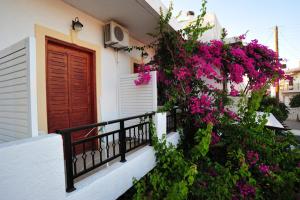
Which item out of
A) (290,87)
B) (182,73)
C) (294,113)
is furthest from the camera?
(290,87)

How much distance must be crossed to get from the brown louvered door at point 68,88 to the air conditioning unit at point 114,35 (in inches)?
26.2

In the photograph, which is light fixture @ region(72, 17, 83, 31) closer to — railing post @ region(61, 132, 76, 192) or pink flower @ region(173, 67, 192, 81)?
pink flower @ region(173, 67, 192, 81)

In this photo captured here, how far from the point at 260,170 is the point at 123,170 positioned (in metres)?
2.99

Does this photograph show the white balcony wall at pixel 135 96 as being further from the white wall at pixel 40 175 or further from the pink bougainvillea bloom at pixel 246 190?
the pink bougainvillea bloom at pixel 246 190

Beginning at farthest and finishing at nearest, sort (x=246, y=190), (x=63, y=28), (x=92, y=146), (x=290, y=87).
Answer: (x=290, y=87) < (x=63, y=28) < (x=246, y=190) < (x=92, y=146)

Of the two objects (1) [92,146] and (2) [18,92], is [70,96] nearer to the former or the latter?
(2) [18,92]

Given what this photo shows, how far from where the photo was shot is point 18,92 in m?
1.95

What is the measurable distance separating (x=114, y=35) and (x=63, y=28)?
1261 millimetres

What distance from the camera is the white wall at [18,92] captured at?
176cm


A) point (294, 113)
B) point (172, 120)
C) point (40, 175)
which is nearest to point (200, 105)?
point (172, 120)

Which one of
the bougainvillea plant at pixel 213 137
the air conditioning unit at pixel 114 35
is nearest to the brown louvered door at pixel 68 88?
the air conditioning unit at pixel 114 35

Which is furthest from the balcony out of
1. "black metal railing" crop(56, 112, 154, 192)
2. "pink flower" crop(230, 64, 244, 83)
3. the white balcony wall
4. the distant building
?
the distant building

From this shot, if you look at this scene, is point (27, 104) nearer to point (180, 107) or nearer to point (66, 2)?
point (66, 2)

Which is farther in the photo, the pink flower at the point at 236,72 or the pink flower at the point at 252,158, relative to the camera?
the pink flower at the point at 236,72
